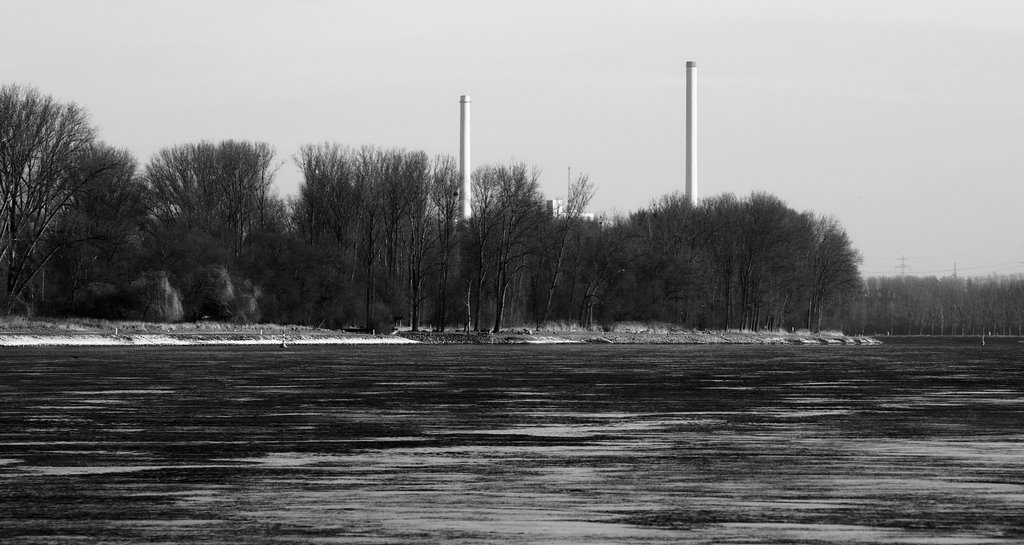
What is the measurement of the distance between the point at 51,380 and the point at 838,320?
135 meters

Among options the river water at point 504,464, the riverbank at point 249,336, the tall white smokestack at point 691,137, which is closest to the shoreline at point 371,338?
the riverbank at point 249,336

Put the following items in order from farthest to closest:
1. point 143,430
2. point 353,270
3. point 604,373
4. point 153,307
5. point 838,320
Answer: point 838,320, point 353,270, point 153,307, point 604,373, point 143,430

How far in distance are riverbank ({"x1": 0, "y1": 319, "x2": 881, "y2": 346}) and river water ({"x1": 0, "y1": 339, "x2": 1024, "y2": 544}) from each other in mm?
44270

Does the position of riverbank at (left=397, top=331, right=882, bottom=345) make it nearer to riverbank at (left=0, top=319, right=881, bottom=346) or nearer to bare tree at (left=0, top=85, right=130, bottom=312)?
riverbank at (left=0, top=319, right=881, bottom=346)

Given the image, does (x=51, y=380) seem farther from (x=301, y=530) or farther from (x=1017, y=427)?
(x=301, y=530)

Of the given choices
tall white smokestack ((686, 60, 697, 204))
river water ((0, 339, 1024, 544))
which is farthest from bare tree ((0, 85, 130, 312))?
tall white smokestack ((686, 60, 697, 204))

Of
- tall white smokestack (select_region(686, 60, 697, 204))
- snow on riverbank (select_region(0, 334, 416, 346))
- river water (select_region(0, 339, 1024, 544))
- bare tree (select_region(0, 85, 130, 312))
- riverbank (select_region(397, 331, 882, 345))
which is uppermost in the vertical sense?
tall white smokestack (select_region(686, 60, 697, 204))

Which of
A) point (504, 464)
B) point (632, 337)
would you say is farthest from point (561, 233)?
point (504, 464)

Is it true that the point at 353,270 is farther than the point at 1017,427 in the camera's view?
Yes

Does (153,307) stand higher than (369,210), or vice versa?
(369,210)

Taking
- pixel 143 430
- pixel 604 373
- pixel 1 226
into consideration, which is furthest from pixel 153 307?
pixel 143 430

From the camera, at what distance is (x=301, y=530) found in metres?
12.4

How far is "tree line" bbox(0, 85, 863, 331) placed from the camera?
87938 mm

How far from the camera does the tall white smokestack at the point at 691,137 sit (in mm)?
138000
